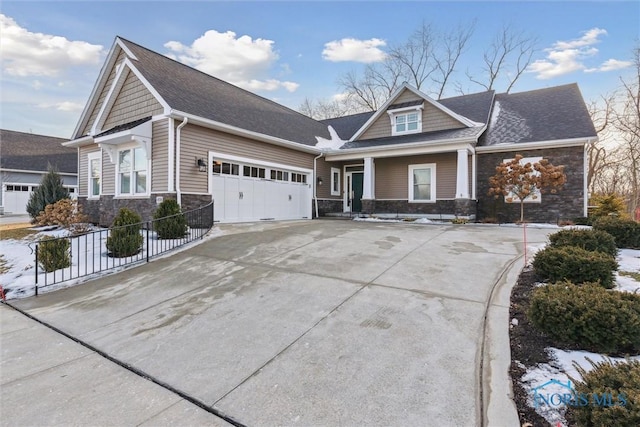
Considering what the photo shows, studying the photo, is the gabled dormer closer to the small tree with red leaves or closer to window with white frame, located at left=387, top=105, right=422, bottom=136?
window with white frame, located at left=387, top=105, right=422, bottom=136

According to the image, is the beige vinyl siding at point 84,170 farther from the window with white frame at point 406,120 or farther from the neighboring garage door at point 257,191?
the window with white frame at point 406,120

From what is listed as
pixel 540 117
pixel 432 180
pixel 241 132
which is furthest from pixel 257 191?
pixel 540 117

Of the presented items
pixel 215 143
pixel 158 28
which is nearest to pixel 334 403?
pixel 215 143

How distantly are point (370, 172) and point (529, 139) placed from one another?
6629 millimetres

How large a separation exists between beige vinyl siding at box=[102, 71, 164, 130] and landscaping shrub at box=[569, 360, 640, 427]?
11.8 metres

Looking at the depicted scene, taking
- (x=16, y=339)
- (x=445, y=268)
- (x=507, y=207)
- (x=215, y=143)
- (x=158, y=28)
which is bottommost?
(x=16, y=339)

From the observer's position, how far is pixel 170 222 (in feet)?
28.0

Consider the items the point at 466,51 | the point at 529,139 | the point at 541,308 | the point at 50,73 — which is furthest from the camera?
the point at 466,51

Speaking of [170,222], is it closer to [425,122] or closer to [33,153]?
[425,122]

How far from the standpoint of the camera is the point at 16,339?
4.02 metres

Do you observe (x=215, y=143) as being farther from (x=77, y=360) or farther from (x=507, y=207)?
(x=507, y=207)

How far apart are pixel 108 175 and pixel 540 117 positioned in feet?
61.2

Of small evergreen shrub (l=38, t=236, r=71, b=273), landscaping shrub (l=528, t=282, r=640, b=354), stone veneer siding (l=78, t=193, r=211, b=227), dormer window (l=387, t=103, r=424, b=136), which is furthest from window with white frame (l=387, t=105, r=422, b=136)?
small evergreen shrub (l=38, t=236, r=71, b=273)
